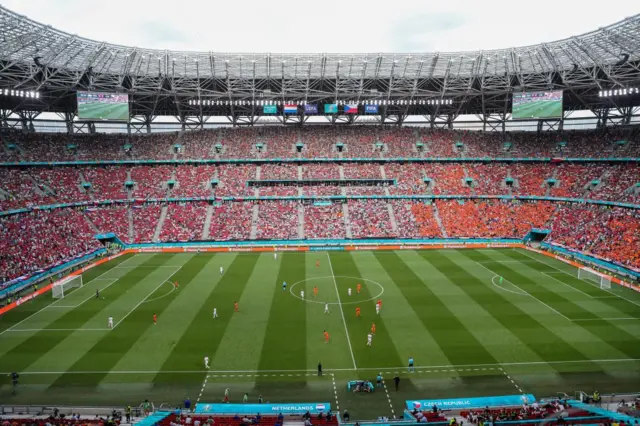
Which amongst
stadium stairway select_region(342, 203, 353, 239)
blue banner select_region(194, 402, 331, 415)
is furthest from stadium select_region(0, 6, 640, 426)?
stadium stairway select_region(342, 203, 353, 239)

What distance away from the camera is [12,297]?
117 feet

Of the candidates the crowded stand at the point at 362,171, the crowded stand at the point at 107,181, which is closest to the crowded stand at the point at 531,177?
the crowded stand at the point at 362,171

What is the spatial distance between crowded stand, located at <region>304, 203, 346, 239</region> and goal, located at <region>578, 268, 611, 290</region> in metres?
27.3

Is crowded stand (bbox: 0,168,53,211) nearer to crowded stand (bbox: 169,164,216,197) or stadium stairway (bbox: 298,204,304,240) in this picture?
crowded stand (bbox: 169,164,216,197)

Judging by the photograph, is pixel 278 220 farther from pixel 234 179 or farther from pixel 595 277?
pixel 595 277

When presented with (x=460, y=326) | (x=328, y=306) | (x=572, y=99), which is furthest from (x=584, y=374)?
(x=572, y=99)

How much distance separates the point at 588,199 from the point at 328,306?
42.3m

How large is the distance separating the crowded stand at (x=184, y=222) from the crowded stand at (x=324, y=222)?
1433 cm

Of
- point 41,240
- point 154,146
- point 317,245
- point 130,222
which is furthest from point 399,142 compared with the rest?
point 41,240

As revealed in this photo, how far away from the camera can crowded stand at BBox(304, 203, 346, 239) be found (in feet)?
189

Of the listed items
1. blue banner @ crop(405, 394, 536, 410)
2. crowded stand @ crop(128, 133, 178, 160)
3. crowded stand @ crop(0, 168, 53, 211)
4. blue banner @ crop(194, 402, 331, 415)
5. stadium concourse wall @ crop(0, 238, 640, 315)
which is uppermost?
crowded stand @ crop(128, 133, 178, 160)

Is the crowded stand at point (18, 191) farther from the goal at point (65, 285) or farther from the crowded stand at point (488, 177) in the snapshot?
the crowded stand at point (488, 177)

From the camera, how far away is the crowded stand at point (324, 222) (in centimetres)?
5775

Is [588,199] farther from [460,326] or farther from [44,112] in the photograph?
[44,112]
